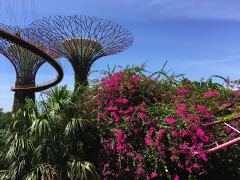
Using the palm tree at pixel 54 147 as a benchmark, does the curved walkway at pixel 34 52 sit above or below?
above

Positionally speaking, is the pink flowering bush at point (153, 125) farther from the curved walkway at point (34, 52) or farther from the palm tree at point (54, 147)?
the curved walkway at point (34, 52)

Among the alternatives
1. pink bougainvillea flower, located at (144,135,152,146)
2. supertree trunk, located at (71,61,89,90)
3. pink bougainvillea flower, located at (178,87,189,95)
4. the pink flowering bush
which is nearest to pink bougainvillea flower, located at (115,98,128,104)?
the pink flowering bush

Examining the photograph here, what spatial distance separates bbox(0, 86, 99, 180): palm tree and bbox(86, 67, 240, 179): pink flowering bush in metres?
0.44

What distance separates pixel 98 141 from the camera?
8.64 m

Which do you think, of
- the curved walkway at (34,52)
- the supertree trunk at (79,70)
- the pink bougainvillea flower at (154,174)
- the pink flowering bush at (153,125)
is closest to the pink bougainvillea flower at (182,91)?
the pink flowering bush at (153,125)

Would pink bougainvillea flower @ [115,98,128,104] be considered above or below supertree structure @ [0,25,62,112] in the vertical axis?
below

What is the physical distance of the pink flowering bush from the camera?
7535 mm

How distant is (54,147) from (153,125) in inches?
89.6

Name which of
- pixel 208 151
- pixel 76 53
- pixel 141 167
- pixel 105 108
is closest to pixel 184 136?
pixel 208 151

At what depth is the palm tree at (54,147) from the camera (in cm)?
807

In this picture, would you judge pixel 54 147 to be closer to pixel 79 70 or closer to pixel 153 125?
pixel 153 125

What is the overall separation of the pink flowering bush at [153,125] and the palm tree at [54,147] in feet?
1.43

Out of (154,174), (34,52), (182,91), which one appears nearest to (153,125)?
(154,174)

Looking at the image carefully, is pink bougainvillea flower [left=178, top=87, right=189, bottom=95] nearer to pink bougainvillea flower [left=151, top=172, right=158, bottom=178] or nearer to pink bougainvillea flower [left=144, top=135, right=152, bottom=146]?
pink bougainvillea flower [left=144, top=135, right=152, bottom=146]
